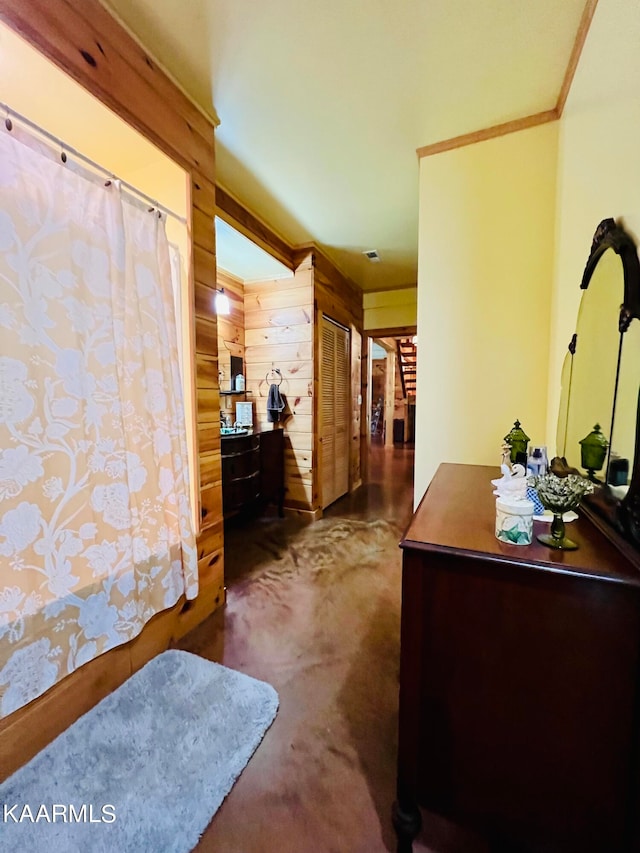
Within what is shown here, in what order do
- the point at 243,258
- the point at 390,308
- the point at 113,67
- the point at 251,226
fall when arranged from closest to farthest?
the point at 113,67 → the point at 251,226 → the point at 243,258 → the point at 390,308

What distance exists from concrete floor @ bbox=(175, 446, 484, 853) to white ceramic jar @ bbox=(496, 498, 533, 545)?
86 centimetres

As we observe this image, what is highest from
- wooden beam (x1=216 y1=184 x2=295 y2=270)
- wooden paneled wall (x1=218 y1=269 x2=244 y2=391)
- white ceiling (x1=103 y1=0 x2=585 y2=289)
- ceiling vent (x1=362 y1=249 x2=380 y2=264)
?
white ceiling (x1=103 y1=0 x2=585 y2=289)

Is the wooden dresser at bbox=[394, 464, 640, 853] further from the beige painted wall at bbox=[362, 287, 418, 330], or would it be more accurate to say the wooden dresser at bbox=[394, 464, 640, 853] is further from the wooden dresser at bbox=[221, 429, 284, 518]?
Answer: the beige painted wall at bbox=[362, 287, 418, 330]

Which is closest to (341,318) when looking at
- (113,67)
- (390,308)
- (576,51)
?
(390,308)

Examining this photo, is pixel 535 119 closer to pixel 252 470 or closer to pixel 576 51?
pixel 576 51

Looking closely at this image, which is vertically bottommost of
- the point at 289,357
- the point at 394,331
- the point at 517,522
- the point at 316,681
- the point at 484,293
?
the point at 316,681

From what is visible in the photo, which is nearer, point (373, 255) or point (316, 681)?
point (316, 681)

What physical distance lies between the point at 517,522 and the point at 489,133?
6.81 ft

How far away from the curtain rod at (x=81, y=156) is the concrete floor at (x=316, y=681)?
2.06 m

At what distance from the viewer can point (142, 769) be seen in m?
1.10

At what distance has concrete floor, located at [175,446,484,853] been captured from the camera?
962 mm

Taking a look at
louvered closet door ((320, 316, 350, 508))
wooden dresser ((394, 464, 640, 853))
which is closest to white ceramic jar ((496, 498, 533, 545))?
wooden dresser ((394, 464, 640, 853))

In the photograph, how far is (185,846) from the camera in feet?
3.00

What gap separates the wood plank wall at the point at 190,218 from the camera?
3.68 feet
